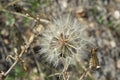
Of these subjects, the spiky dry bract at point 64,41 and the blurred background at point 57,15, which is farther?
the blurred background at point 57,15

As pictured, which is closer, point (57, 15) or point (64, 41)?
point (64, 41)

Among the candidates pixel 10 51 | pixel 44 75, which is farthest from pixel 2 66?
pixel 44 75

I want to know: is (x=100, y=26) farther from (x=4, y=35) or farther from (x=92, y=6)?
(x=4, y=35)

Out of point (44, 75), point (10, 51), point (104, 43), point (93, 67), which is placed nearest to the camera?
point (93, 67)

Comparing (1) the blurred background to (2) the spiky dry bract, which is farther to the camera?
(1) the blurred background
